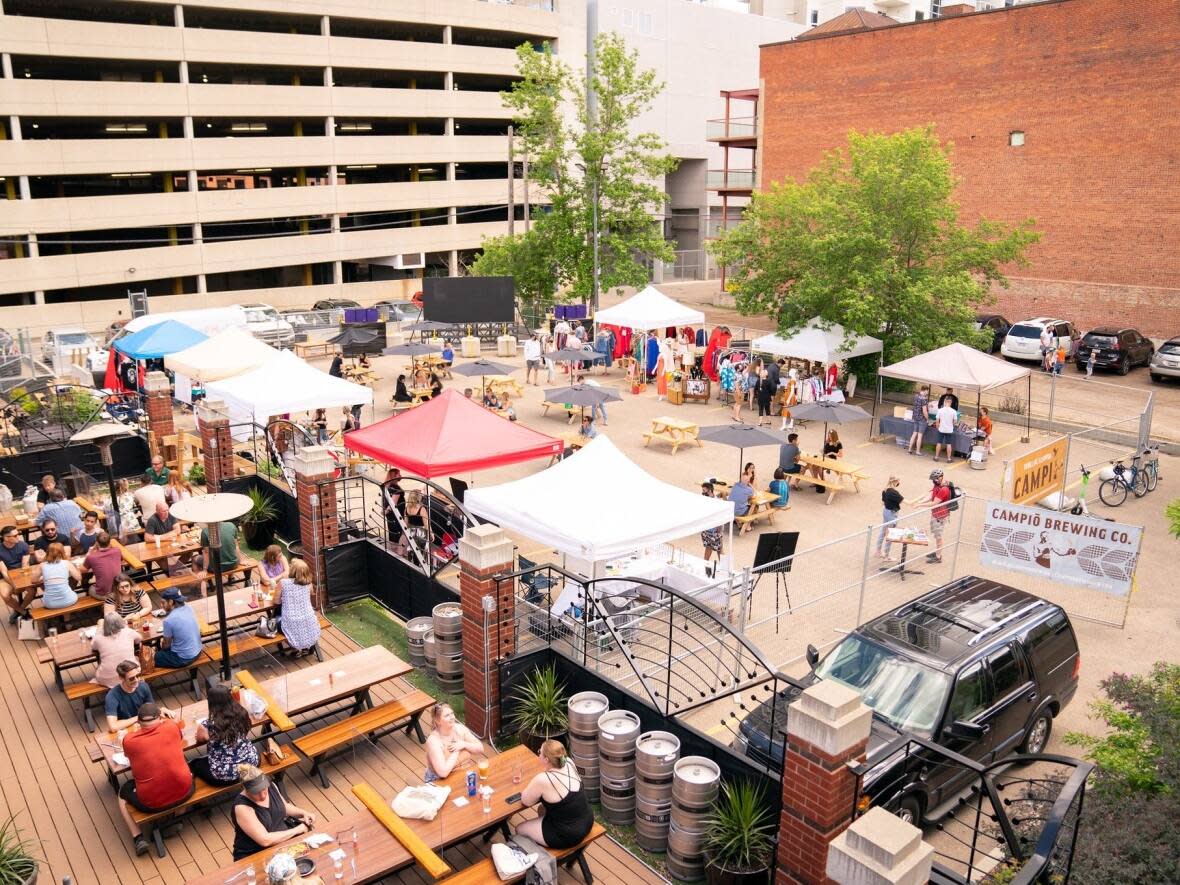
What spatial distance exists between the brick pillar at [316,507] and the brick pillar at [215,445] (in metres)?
3.79

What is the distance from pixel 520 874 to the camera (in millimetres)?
7352

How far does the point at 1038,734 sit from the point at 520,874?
640 cm

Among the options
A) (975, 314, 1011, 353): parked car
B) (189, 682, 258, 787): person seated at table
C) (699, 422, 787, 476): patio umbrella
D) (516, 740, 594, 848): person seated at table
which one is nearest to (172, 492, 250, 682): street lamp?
(189, 682, 258, 787): person seated at table

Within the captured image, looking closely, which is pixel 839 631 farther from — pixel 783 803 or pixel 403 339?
pixel 403 339

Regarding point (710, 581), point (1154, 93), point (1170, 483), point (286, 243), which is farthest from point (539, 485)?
point (286, 243)

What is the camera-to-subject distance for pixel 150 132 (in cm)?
5600

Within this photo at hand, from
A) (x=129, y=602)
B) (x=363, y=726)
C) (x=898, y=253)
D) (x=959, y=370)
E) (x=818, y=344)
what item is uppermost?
(x=898, y=253)

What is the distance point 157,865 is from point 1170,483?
21.5 metres

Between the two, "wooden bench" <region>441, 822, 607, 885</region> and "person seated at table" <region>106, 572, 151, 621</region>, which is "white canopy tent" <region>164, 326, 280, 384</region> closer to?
"person seated at table" <region>106, 572, 151, 621</region>

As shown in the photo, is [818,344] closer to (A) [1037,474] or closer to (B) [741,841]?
(A) [1037,474]

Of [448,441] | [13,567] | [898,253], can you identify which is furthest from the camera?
[898,253]

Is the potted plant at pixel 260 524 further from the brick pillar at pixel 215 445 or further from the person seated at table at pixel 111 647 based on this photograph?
the person seated at table at pixel 111 647

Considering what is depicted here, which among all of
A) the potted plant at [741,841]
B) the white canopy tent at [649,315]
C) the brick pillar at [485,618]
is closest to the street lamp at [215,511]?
the brick pillar at [485,618]

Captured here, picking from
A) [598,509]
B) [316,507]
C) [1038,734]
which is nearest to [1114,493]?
[1038,734]
